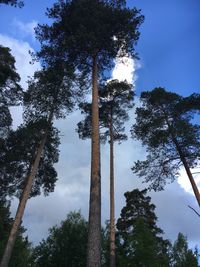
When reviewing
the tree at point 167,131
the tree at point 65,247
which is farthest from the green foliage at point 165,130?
the tree at point 65,247

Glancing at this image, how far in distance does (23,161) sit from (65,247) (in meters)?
11.7

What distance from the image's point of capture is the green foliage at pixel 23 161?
2100 cm

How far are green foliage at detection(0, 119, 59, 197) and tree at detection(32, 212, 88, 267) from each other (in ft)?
30.8

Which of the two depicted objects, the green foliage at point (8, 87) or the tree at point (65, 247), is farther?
the tree at point (65, 247)

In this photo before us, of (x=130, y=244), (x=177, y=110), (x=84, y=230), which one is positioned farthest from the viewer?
(x=84, y=230)

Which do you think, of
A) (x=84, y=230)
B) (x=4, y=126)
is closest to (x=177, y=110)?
(x=4, y=126)

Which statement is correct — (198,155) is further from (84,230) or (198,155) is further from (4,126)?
(84,230)

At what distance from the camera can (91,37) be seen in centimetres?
1617

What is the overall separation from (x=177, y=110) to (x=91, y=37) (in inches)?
297

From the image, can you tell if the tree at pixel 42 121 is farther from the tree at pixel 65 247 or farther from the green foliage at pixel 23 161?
the tree at pixel 65 247

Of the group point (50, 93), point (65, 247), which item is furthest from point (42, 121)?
point (65, 247)

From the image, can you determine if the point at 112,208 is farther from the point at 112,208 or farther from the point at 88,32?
the point at 88,32

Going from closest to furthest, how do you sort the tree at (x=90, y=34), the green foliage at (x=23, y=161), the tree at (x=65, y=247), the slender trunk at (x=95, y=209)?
the slender trunk at (x=95, y=209)
the tree at (x=90, y=34)
the green foliage at (x=23, y=161)
the tree at (x=65, y=247)

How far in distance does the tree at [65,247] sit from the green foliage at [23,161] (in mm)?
9389
